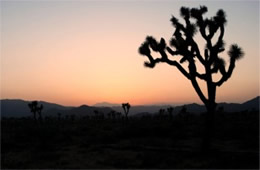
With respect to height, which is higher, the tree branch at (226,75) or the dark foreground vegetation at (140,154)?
the tree branch at (226,75)

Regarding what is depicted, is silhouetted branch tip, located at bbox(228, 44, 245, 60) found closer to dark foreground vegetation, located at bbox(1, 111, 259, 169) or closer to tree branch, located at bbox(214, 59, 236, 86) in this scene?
tree branch, located at bbox(214, 59, 236, 86)

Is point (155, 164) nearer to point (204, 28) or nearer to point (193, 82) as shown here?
point (193, 82)

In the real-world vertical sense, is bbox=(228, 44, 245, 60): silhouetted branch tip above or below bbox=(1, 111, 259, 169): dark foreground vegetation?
above

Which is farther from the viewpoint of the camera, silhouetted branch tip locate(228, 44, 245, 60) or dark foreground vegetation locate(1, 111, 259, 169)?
silhouetted branch tip locate(228, 44, 245, 60)

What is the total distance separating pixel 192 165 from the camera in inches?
422

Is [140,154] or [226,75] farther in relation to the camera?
[226,75]

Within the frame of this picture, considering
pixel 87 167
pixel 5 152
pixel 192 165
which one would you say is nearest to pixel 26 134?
pixel 5 152

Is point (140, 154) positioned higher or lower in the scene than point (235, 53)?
lower

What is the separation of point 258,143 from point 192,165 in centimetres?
524

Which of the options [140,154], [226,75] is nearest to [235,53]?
[226,75]

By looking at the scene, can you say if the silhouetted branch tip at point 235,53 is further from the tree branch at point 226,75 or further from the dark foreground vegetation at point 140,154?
the dark foreground vegetation at point 140,154

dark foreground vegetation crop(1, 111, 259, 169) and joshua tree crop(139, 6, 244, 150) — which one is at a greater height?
joshua tree crop(139, 6, 244, 150)

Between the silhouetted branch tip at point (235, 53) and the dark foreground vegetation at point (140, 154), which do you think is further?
the silhouetted branch tip at point (235, 53)

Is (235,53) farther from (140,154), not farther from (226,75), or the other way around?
(140,154)
